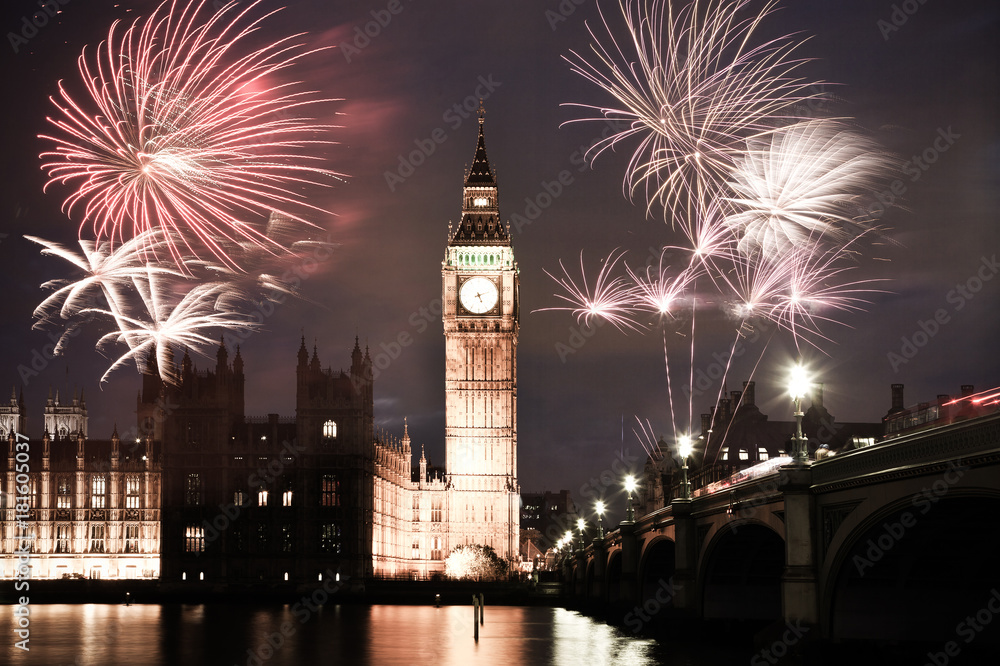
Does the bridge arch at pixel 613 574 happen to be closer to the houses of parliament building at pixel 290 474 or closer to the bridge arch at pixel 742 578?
the bridge arch at pixel 742 578

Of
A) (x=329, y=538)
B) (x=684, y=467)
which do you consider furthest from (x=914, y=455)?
(x=329, y=538)

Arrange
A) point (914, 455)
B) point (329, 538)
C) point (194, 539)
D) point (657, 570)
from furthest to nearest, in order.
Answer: point (329, 538) < point (194, 539) < point (657, 570) < point (914, 455)

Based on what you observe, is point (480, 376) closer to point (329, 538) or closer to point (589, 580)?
point (329, 538)

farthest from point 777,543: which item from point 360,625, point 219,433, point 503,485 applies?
point 503,485

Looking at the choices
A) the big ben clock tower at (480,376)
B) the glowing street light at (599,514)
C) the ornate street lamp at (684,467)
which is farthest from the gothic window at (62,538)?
the ornate street lamp at (684,467)

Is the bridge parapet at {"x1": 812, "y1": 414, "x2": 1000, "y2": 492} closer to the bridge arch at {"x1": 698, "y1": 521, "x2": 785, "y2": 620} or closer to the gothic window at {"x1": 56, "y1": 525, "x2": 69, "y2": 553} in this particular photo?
the bridge arch at {"x1": 698, "y1": 521, "x2": 785, "y2": 620}

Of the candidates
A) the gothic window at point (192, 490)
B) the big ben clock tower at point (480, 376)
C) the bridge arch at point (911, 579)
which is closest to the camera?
the bridge arch at point (911, 579)

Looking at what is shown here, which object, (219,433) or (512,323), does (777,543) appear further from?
(512,323)
